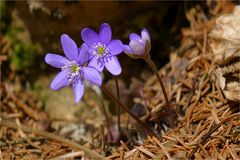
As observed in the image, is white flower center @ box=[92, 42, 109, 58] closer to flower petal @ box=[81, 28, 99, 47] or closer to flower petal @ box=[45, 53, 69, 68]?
flower petal @ box=[81, 28, 99, 47]

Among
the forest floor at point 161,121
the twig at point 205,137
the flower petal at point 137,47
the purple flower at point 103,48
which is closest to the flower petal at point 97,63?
the purple flower at point 103,48

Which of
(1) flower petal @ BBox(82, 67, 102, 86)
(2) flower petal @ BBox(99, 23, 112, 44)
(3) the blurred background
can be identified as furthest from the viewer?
(3) the blurred background

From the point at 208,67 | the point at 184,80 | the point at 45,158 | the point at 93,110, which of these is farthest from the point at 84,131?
the point at 208,67

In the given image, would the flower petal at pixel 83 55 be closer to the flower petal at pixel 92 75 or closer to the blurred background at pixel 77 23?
the flower petal at pixel 92 75

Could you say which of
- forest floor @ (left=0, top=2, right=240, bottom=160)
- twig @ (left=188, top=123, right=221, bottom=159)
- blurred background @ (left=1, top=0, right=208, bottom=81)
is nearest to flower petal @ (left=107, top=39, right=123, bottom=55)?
forest floor @ (left=0, top=2, right=240, bottom=160)

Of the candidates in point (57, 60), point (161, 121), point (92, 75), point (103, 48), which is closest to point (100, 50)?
point (103, 48)

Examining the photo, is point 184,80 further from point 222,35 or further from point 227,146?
point 227,146

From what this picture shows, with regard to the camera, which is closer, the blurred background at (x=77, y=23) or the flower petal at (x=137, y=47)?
the flower petal at (x=137, y=47)
